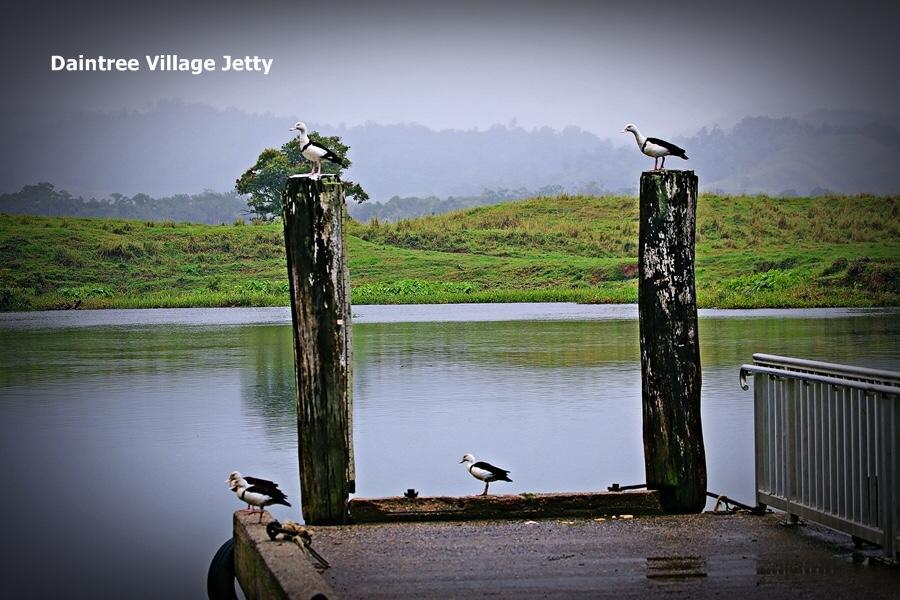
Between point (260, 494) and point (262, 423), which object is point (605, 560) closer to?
point (260, 494)

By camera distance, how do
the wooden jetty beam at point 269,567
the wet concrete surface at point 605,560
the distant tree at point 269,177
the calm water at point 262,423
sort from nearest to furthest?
1. the wooden jetty beam at point 269,567
2. the wet concrete surface at point 605,560
3. the calm water at point 262,423
4. the distant tree at point 269,177

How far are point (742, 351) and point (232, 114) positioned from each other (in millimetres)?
123475

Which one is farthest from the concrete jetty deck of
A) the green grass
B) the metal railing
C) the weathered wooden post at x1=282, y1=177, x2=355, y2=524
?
the green grass

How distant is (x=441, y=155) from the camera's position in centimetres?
14838

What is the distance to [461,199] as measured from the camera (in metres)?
112

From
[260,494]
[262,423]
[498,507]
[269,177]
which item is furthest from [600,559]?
[269,177]

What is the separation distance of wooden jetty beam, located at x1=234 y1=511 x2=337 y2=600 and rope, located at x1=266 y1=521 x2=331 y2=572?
1.2 inches

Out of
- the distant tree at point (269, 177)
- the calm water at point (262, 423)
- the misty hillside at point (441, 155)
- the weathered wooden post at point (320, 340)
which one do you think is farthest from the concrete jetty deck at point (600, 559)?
the misty hillside at point (441, 155)

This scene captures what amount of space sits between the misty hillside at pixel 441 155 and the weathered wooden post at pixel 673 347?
6566 cm

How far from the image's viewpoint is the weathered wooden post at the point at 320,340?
26.0 feet

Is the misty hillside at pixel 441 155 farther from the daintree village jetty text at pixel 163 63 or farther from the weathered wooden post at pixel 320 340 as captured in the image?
the weathered wooden post at pixel 320 340

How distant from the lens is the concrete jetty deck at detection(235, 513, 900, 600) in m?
6.38

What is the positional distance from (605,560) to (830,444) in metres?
1.21

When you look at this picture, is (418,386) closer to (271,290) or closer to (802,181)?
(271,290)
